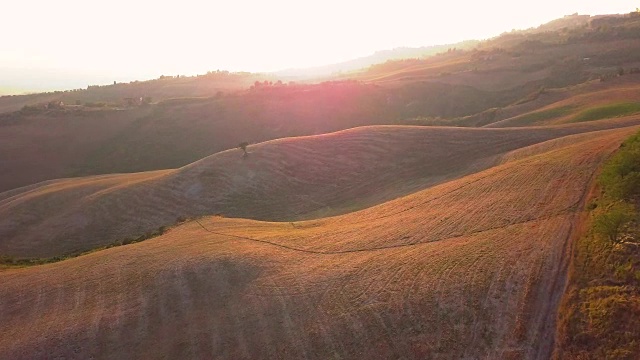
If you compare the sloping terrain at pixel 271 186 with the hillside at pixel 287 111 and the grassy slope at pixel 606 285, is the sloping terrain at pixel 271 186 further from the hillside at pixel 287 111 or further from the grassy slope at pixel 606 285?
the hillside at pixel 287 111

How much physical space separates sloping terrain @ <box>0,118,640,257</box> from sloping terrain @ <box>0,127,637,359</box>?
11.6 m

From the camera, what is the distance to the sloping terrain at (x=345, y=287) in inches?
752

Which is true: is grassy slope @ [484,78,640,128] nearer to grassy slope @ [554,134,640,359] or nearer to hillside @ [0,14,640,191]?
hillside @ [0,14,640,191]

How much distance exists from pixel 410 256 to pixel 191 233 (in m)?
18.4

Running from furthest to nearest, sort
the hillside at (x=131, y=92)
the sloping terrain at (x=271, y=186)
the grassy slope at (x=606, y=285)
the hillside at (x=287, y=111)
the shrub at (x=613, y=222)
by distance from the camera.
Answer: the hillside at (x=131, y=92), the hillside at (x=287, y=111), the sloping terrain at (x=271, y=186), the shrub at (x=613, y=222), the grassy slope at (x=606, y=285)

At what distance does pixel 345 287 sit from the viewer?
22812mm

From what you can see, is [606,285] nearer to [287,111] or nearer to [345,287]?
[345,287]

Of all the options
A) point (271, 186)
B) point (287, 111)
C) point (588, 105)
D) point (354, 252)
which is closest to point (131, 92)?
point (287, 111)

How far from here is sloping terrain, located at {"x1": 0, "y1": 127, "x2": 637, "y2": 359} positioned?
62.6 ft

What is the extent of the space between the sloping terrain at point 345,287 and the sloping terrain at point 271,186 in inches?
458

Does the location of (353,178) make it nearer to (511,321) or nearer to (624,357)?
(511,321)

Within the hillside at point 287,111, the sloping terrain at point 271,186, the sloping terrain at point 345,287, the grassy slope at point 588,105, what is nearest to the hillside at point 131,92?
the hillside at point 287,111

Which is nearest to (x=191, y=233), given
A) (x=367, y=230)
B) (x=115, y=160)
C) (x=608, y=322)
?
(x=367, y=230)

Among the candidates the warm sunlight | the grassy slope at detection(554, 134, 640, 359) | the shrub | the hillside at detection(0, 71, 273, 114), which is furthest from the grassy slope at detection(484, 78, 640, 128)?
the hillside at detection(0, 71, 273, 114)
